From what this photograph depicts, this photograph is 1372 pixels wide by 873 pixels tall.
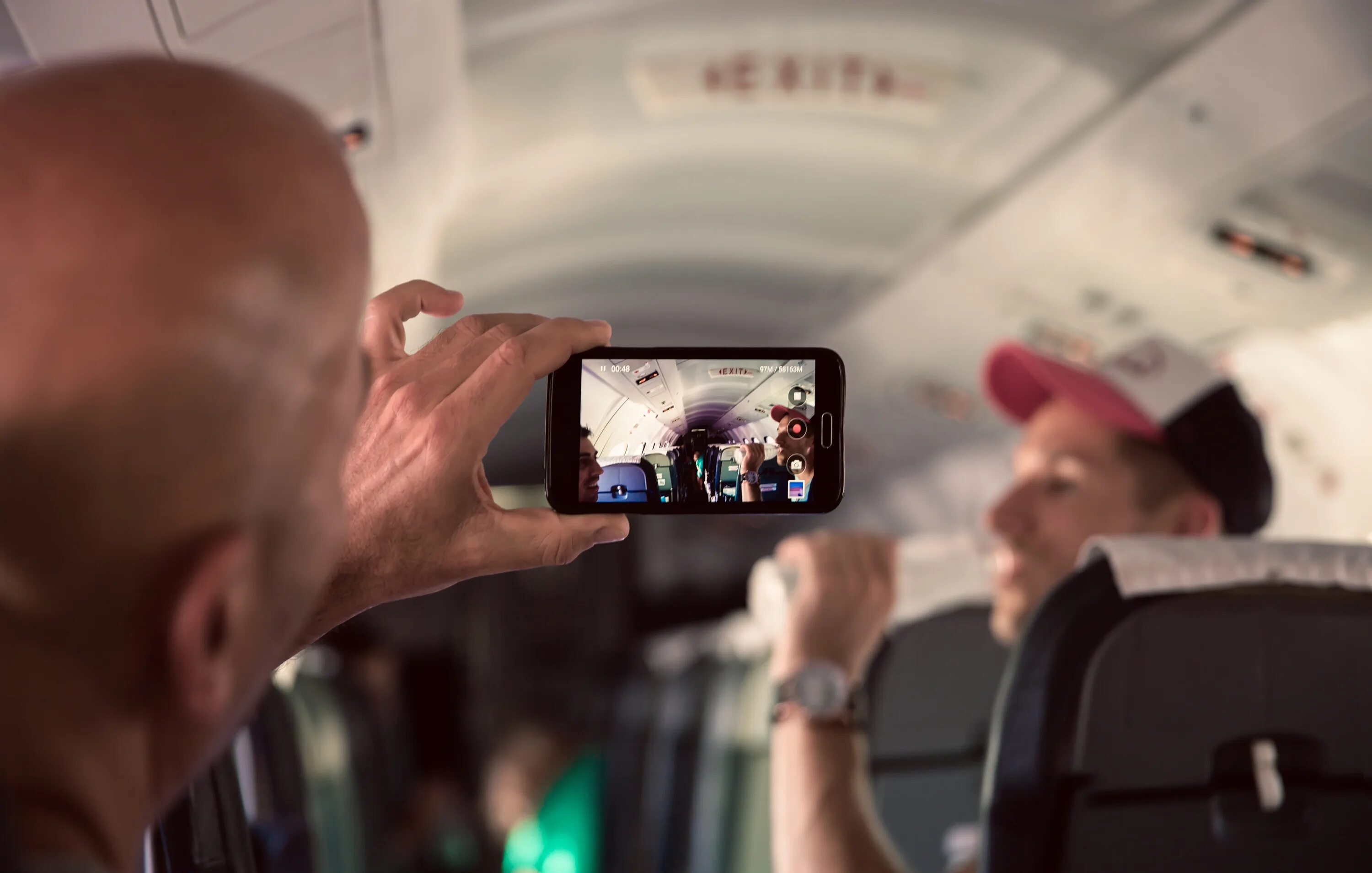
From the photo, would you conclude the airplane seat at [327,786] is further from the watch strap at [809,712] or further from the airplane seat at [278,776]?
the watch strap at [809,712]

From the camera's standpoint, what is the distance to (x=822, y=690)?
66.6 inches

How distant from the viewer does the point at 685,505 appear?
2.96ft

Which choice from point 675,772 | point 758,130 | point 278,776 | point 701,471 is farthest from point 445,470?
point 675,772

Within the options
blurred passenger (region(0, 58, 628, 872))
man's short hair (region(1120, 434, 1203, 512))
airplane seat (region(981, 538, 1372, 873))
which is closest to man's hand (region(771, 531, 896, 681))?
airplane seat (region(981, 538, 1372, 873))

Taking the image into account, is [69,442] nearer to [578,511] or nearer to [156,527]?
[156,527]

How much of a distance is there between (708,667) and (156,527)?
5.67 m

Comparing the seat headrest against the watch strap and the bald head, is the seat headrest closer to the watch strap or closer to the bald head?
the watch strap

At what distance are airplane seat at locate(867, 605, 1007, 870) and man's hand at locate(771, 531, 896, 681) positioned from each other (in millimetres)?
1607

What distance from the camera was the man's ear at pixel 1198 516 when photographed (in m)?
2.34

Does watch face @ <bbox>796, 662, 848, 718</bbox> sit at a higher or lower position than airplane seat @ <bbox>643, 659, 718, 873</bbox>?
higher

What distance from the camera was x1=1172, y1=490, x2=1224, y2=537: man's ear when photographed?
234cm

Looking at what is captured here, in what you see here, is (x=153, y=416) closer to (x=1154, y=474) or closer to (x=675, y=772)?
(x=1154, y=474)

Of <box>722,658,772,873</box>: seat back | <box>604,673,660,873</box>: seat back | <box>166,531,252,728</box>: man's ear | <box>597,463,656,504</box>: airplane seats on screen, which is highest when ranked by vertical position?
<box>597,463,656,504</box>: airplane seats on screen

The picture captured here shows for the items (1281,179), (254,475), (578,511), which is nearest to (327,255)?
(254,475)
